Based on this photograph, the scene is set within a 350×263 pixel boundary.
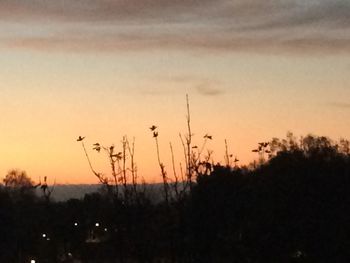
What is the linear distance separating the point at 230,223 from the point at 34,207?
28.9m

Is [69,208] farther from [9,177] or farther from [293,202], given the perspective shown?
[293,202]

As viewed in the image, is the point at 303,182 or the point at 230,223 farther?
the point at 303,182

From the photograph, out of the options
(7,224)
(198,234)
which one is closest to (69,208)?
(7,224)

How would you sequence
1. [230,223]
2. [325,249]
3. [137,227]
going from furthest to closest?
[325,249]
[230,223]
[137,227]

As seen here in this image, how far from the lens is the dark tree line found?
38.5 feet

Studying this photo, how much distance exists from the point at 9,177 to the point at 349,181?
4269 centimetres

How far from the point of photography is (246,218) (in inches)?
644

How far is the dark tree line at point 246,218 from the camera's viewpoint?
11.7m

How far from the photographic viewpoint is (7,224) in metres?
36.3

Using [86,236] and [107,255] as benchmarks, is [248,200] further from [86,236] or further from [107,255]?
[86,236]

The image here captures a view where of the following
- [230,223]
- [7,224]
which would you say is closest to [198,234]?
[230,223]

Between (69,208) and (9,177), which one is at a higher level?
(9,177)

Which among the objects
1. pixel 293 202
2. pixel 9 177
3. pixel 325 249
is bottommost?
pixel 325 249

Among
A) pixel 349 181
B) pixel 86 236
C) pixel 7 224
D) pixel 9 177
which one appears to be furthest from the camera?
pixel 9 177
